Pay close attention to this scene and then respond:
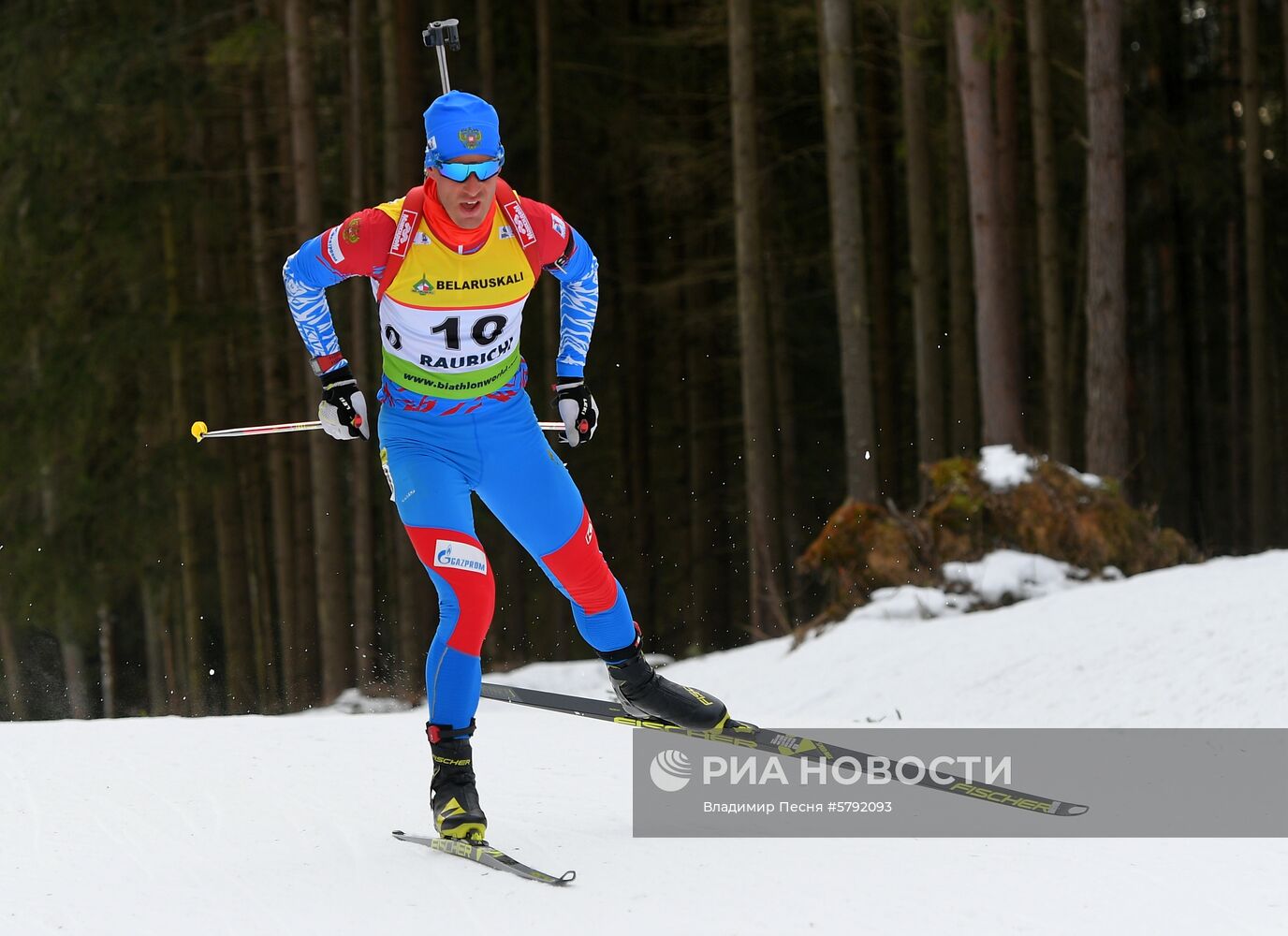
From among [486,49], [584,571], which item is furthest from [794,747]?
[486,49]

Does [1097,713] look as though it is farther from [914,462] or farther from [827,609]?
[914,462]

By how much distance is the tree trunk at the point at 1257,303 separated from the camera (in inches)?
746

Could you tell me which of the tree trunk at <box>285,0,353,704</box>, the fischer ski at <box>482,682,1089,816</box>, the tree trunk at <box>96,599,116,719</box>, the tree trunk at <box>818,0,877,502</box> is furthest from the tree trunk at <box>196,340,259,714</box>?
the fischer ski at <box>482,682,1089,816</box>

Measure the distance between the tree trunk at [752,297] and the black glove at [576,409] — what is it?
341 inches

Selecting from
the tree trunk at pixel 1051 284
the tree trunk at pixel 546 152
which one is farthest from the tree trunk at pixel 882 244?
the tree trunk at pixel 546 152

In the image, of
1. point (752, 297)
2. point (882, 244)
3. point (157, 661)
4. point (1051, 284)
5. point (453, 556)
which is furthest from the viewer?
point (157, 661)

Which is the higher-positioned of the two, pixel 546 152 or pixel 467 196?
pixel 546 152

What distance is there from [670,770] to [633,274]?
51.1ft

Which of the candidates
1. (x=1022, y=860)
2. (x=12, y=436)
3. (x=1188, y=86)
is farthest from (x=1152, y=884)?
(x=1188, y=86)

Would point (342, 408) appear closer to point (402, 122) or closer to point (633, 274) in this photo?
point (402, 122)

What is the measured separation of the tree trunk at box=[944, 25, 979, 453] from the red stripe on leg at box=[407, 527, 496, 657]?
1171 cm

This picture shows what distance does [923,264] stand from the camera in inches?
590

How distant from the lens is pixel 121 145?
18188mm

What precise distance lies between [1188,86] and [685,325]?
9796mm
